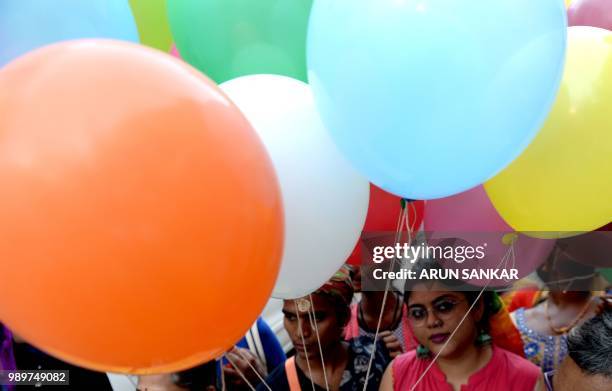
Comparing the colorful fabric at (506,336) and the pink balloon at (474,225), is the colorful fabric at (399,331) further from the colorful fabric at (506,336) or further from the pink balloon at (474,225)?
the pink balloon at (474,225)

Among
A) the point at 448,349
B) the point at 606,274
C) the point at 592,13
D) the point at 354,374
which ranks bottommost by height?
the point at 354,374

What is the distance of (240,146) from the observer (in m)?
0.79

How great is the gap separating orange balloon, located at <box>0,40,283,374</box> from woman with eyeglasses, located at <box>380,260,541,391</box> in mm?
976

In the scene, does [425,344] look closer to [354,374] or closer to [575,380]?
[354,374]

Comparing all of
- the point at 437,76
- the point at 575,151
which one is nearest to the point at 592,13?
the point at 575,151

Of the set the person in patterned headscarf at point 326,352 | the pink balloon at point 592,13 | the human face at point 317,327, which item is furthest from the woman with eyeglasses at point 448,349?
the pink balloon at point 592,13

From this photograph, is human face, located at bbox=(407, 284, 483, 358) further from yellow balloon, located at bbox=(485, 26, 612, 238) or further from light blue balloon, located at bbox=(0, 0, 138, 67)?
light blue balloon, located at bbox=(0, 0, 138, 67)

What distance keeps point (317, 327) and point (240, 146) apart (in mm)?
1156

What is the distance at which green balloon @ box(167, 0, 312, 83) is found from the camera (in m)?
1.18

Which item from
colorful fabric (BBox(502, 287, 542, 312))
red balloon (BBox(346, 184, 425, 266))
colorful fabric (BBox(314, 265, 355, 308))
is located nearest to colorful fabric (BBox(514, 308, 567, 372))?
colorful fabric (BBox(502, 287, 542, 312))

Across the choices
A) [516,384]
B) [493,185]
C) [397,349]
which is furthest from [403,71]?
[397,349]

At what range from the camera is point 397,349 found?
2031 mm

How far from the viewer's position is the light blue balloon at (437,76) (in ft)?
2.78

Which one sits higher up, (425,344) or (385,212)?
(385,212)
